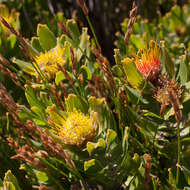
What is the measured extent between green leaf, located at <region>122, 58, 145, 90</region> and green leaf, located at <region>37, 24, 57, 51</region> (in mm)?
487

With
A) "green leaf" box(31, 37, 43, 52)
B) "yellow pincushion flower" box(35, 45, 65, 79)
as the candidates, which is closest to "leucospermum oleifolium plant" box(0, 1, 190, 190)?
"yellow pincushion flower" box(35, 45, 65, 79)

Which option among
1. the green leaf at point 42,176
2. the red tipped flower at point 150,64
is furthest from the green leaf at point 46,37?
the green leaf at point 42,176

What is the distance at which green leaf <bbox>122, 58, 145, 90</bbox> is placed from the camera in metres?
0.99

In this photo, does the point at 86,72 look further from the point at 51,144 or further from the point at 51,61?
the point at 51,144

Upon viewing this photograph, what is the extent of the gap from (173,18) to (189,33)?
Answer: 6.2 inches

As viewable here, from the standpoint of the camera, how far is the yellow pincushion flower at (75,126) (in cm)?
102

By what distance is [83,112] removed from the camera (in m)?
1.14

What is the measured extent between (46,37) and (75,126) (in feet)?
1.72

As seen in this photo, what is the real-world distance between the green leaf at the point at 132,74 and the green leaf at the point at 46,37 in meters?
0.49

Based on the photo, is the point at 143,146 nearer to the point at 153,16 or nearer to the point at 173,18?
the point at 173,18

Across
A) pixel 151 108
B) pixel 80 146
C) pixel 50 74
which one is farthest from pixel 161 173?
pixel 50 74

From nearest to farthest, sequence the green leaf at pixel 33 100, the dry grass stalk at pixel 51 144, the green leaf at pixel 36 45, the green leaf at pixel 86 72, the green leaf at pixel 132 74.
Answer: the dry grass stalk at pixel 51 144
the green leaf at pixel 132 74
the green leaf at pixel 33 100
the green leaf at pixel 86 72
the green leaf at pixel 36 45

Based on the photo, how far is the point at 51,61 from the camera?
1.23 m

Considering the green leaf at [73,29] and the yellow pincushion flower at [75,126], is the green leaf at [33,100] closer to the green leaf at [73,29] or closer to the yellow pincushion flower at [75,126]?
the yellow pincushion flower at [75,126]
